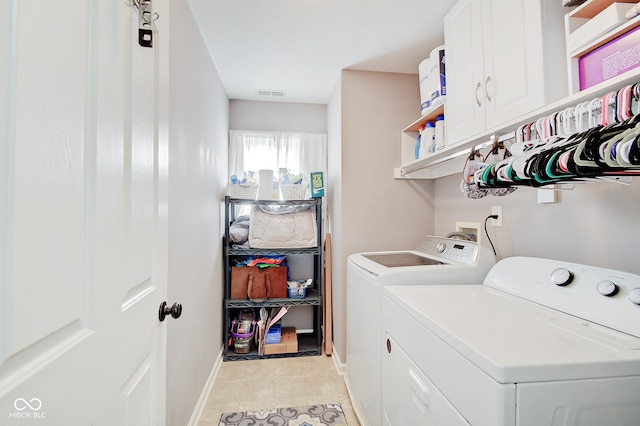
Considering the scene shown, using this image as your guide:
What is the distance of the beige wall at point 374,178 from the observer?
7.20 feet

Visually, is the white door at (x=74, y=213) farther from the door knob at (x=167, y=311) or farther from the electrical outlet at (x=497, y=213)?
the electrical outlet at (x=497, y=213)

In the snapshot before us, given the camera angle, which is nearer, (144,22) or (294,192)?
(144,22)

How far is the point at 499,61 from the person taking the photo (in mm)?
1174

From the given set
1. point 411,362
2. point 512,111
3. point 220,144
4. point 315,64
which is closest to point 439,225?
point 512,111

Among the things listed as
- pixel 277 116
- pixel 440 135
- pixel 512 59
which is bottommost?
pixel 440 135

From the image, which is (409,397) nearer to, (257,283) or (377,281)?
(377,281)

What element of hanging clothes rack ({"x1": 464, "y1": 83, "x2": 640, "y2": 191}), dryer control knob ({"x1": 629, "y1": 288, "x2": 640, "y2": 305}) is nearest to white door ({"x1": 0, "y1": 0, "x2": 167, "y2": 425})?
hanging clothes rack ({"x1": 464, "y1": 83, "x2": 640, "y2": 191})

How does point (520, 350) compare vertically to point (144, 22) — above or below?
below

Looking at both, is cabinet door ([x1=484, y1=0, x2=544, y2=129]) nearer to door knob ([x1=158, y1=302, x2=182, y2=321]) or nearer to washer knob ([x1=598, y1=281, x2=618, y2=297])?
washer knob ([x1=598, y1=281, x2=618, y2=297])

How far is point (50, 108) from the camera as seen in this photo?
1.42 feet

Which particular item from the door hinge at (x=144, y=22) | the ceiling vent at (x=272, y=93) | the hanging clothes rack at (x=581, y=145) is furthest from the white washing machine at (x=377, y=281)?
the ceiling vent at (x=272, y=93)

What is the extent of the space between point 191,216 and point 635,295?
6.20 ft

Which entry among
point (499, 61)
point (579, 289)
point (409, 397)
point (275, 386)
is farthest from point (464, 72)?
point (275, 386)

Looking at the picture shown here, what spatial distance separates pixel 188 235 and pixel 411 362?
51.5 inches
